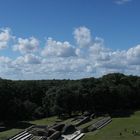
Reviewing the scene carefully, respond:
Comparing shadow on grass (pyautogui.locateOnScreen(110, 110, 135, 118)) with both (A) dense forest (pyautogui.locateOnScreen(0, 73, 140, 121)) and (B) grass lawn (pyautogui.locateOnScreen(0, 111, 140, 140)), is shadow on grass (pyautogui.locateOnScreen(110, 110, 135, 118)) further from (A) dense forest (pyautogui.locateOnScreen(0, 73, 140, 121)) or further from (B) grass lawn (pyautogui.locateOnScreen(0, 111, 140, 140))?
(B) grass lawn (pyautogui.locateOnScreen(0, 111, 140, 140))

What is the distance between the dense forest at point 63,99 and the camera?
78256 millimetres

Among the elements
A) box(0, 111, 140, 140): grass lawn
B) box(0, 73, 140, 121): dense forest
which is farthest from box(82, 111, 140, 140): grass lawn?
box(0, 73, 140, 121): dense forest

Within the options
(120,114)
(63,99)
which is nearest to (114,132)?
(63,99)

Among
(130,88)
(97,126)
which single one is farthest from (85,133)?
(130,88)

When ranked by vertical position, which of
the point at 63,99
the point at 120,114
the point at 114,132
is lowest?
the point at 114,132

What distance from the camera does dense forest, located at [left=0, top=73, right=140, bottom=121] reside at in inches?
3081

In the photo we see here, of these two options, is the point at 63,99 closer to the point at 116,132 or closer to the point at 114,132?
the point at 114,132

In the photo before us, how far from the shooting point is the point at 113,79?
116 m

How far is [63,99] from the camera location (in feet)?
274

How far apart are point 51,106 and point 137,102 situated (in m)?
30.1

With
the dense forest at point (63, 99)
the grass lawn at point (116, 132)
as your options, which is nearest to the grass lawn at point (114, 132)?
the grass lawn at point (116, 132)

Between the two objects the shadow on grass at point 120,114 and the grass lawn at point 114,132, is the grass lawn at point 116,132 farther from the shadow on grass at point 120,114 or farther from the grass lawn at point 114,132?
the shadow on grass at point 120,114

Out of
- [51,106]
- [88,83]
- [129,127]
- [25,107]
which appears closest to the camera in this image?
[129,127]

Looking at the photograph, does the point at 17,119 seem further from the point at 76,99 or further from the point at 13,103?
the point at 76,99
